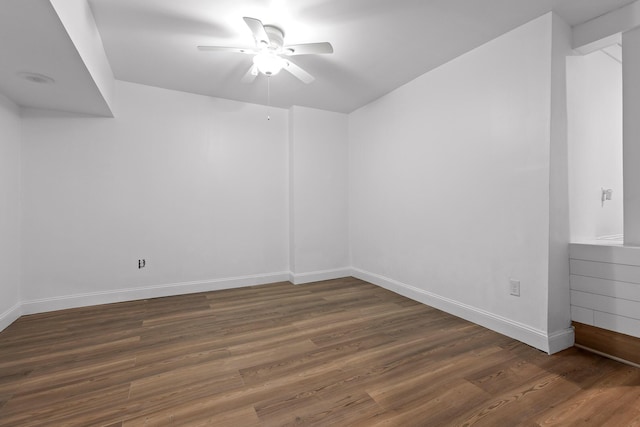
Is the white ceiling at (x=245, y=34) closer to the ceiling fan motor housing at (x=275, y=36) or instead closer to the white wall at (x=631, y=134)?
the ceiling fan motor housing at (x=275, y=36)

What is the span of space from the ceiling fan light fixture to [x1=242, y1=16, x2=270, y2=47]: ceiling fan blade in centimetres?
14

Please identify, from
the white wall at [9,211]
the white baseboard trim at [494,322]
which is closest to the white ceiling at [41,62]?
the white wall at [9,211]

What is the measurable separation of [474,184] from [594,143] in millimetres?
983

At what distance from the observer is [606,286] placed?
6.98 ft

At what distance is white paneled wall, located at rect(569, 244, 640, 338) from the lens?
6.59ft

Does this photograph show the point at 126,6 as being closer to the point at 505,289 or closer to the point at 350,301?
the point at 350,301

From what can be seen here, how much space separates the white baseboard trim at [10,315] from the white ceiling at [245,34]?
2.02m

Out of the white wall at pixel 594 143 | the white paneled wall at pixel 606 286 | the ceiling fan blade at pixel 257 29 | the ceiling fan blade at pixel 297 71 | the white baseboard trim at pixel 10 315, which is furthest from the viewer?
the white baseboard trim at pixel 10 315

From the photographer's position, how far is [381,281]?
394 cm

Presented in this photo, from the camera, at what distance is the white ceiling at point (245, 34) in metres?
2.01

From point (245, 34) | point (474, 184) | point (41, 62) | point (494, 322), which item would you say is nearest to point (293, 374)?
point (494, 322)

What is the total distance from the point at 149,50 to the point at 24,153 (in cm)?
174

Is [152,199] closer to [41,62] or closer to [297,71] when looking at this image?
[41,62]

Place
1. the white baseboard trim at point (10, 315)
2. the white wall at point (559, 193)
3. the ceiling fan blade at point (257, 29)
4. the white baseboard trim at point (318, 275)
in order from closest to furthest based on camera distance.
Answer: the ceiling fan blade at point (257, 29)
the white wall at point (559, 193)
the white baseboard trim at point (10, 315)
the white baseboard trim at point (318, 275)
